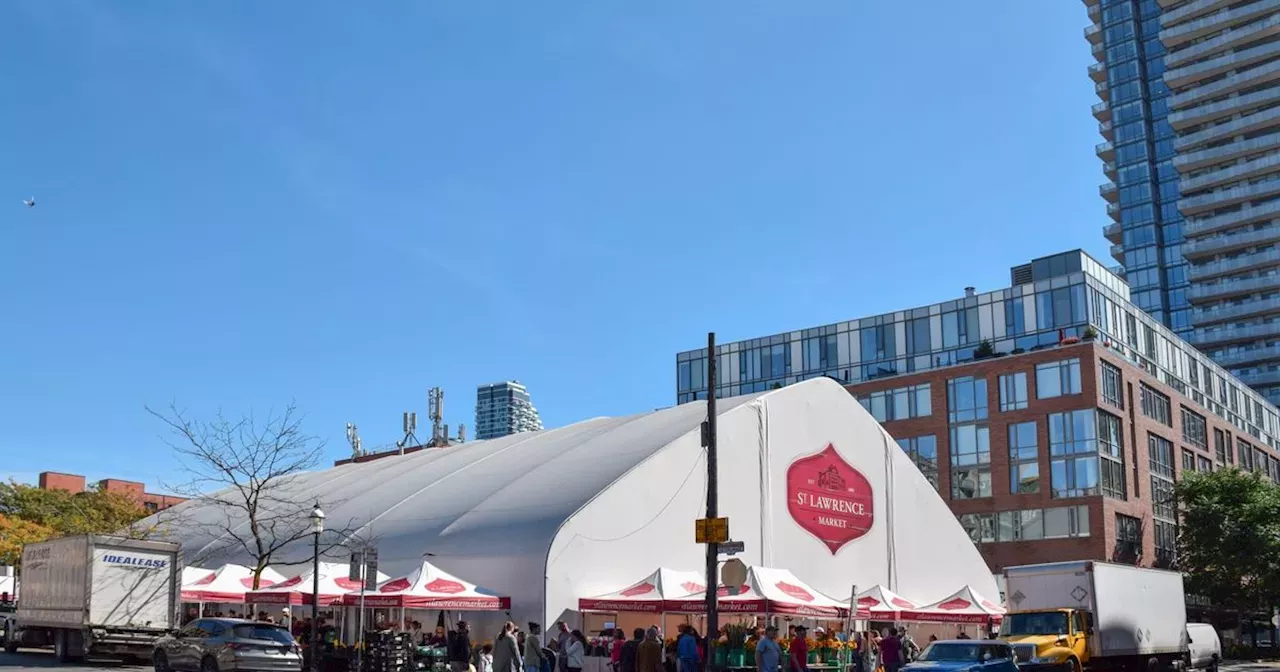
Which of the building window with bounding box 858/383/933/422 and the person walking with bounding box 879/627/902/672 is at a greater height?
the building window with bounding box 858/383/933/422

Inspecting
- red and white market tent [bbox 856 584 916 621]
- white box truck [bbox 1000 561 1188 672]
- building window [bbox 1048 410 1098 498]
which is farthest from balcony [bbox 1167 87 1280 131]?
red and white market tent [bbox 856 584 916 621]

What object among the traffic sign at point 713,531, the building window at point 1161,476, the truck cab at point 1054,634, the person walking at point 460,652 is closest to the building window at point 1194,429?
the building window at point 1161,476

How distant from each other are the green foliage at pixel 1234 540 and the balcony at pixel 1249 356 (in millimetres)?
87017

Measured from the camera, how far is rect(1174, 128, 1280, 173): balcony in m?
146

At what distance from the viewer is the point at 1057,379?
70.6 m

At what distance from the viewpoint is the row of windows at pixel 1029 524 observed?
224ft

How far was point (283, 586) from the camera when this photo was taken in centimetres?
3603

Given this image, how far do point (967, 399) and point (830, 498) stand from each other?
3444 cm

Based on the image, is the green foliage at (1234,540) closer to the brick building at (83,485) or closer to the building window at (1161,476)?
the building window at (1161,476)

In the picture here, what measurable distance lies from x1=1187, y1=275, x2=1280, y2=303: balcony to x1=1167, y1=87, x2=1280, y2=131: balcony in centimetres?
2062

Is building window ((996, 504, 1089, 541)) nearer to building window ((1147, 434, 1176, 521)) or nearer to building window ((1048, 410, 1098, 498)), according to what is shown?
building window ((1048, 410, 1098, 498))

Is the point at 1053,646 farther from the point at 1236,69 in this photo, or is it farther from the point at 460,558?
→ the point at 1236,69

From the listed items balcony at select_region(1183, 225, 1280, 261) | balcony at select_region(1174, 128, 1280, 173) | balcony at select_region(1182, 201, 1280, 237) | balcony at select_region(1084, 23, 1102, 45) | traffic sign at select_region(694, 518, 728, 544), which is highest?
balcony at select_region(1084, 23, 1102, 45)

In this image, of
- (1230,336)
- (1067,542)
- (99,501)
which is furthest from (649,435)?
(1230,336)
